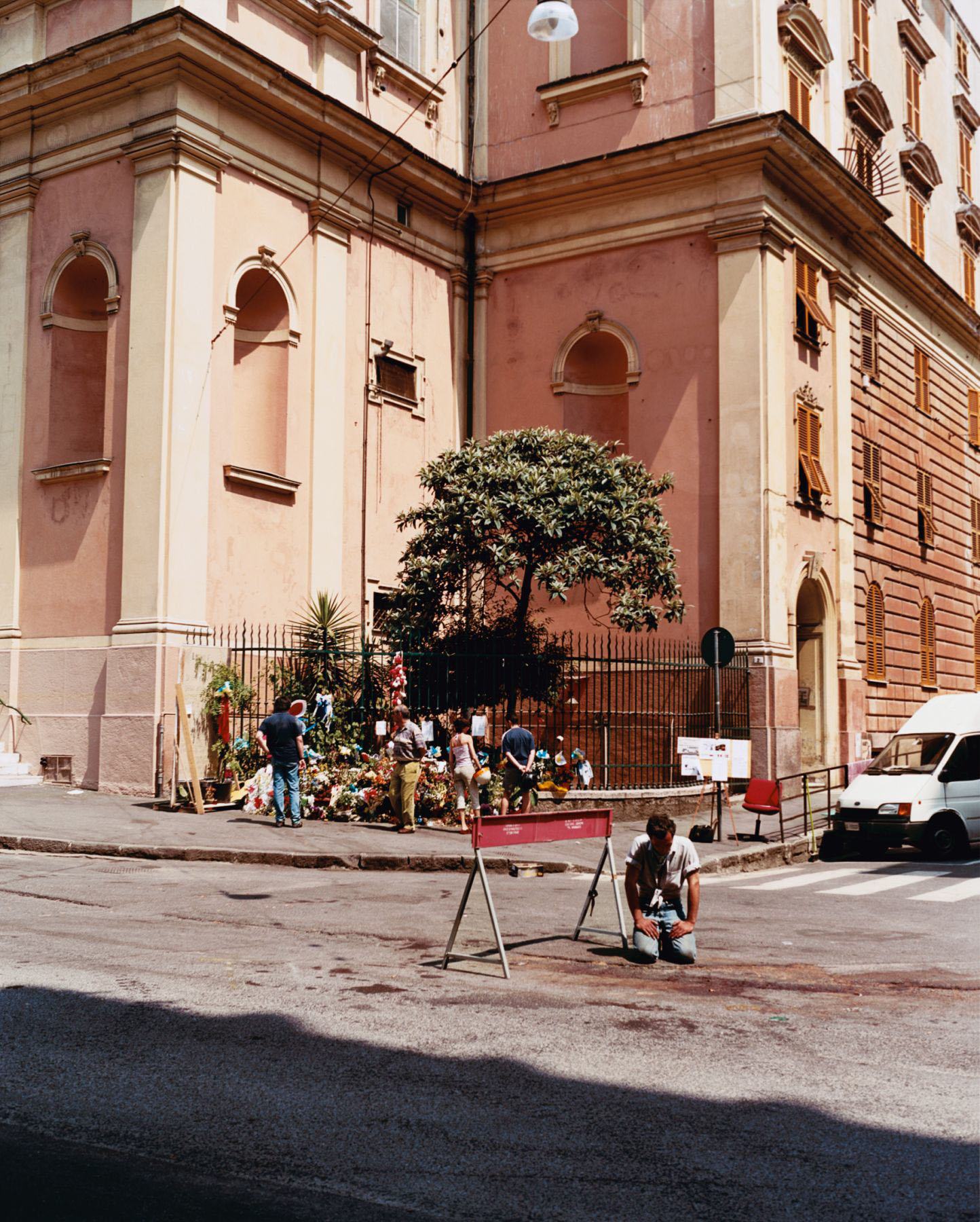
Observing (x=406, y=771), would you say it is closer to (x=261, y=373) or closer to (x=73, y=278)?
(x=261, y=373)

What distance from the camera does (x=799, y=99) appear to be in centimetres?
2588

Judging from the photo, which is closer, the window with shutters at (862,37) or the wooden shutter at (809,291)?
the wooden shutter at (809,291)

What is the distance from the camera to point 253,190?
856 inches

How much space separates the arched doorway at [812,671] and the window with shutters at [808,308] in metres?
4.78

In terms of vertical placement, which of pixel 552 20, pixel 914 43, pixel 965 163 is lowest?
pixel 552 20

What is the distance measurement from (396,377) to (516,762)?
9826 mm

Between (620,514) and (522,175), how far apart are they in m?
9.10

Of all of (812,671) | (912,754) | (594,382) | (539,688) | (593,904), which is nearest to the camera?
(593,904)

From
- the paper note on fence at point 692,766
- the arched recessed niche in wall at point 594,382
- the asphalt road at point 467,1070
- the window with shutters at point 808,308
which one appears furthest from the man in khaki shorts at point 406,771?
the window with shutters at point 808,308

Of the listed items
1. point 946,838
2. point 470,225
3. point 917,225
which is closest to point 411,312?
point 470,225

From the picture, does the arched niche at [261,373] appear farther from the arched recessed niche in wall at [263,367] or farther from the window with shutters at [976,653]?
the window with shutters at [976,653]

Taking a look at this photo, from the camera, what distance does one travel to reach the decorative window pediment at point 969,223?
36.3m

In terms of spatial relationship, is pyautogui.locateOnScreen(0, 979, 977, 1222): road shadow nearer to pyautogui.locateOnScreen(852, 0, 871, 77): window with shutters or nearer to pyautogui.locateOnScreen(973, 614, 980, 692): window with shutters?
pyautogui.locateOnScreen(852, 0, 871, 77): window with shutters

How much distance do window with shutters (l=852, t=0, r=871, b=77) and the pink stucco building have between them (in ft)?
0.44
